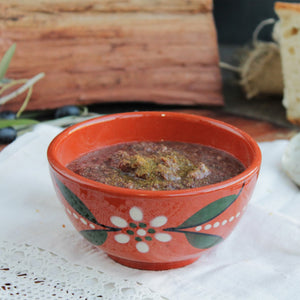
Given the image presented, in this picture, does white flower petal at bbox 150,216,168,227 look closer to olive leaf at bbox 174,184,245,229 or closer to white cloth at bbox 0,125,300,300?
olive leaf at bbox 174,184,245,229

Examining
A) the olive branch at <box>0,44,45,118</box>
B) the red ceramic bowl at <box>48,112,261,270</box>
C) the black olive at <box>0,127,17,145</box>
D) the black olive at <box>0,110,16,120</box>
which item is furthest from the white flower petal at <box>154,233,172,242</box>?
the black olive at <box>0,110,16,120</box>

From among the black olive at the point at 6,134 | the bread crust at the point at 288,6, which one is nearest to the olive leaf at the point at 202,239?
the black olive at the point at 6,134

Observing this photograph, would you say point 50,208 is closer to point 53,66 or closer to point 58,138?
point 58,138

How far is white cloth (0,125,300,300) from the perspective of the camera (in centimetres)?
100

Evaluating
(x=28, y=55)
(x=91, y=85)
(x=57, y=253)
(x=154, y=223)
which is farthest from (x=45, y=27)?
(x=154, y=223)

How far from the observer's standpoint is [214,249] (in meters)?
1.14

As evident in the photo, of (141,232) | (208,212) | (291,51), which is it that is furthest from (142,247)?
(291,51)

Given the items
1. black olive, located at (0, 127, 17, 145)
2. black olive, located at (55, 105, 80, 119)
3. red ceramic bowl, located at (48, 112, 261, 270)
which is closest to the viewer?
red ceramic bowl, located at (48, 112, 261, 270)

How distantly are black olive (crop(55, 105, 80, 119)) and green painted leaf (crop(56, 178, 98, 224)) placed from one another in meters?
1.11

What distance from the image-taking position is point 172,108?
234 cm

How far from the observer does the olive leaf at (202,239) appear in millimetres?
961

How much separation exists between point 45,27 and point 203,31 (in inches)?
29.6

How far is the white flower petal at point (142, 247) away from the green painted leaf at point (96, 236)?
0.24 ft

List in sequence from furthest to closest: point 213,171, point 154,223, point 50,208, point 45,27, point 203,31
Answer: point 203,31 < point 45,27 < point 50,208 < point 213,171 < point 154,223
